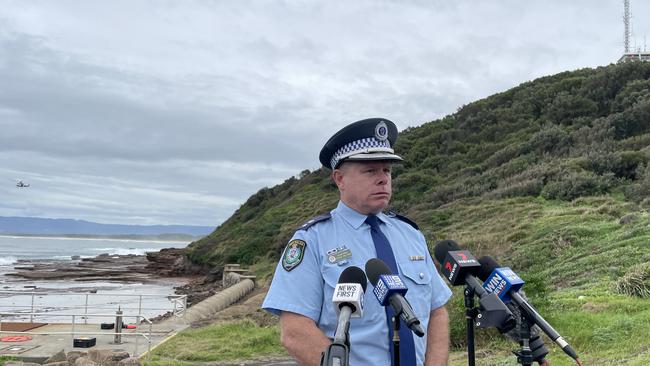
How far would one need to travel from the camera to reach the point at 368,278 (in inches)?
89.5

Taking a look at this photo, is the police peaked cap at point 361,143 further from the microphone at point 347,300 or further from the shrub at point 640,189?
the shrub at point 640,189

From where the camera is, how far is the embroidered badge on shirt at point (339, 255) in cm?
259

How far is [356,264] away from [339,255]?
84mm

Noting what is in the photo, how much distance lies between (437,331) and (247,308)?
45.8 ft

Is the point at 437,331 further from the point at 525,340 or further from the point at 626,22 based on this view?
the point at 626,22

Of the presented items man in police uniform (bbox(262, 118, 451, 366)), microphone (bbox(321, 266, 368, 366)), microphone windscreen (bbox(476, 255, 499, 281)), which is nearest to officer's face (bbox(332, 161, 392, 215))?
man in police uniform (bbox(262, 118, 451, 366))

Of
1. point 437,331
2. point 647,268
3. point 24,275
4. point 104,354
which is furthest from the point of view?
point 24,275

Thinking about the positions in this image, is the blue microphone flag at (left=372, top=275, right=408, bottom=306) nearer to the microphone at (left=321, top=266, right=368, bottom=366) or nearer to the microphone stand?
the microphone at (left=321, top=266, right=368, bottom=366)

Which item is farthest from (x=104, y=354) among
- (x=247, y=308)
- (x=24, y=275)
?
(x=24, y=275)

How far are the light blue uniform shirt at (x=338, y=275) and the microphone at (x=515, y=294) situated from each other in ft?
1.27

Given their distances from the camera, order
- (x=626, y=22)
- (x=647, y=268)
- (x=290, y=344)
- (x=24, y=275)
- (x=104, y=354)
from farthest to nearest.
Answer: (x=626, y=22)
(x=24, y=275)
(x=104, y=354)
(x=647, y=268)
(x=290, y=344)

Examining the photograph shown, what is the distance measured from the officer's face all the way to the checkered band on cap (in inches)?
1.9

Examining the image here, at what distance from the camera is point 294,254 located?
103 inches

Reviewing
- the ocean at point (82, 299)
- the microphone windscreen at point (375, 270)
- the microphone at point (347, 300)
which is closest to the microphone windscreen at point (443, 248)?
the microphone windscreen at point (375, 270)
